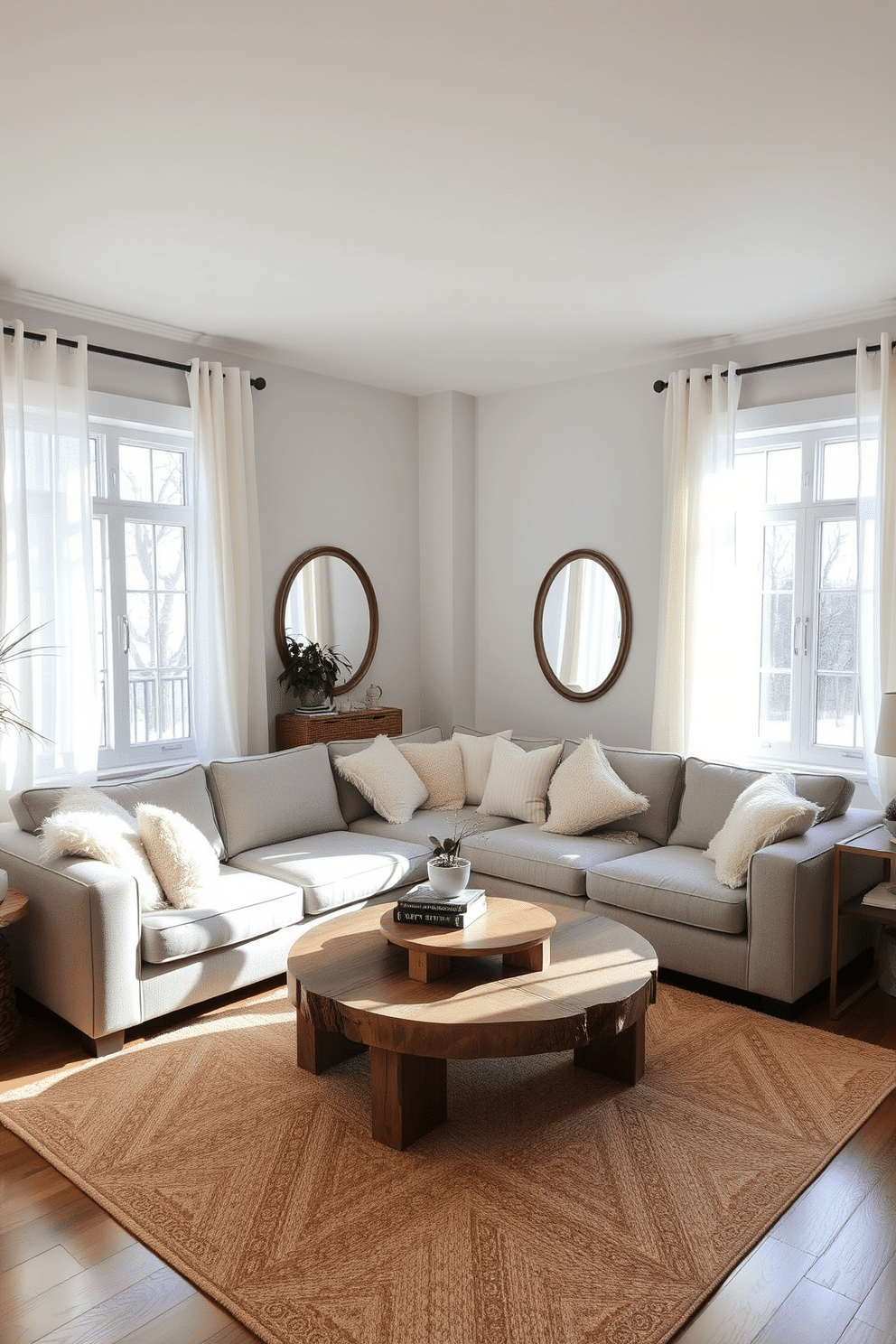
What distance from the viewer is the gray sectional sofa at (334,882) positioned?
3152mm

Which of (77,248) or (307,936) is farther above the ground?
(77,248)

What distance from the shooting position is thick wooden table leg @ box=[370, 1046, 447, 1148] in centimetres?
253

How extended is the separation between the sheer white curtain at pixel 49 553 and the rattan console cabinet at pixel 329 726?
112 centimetres

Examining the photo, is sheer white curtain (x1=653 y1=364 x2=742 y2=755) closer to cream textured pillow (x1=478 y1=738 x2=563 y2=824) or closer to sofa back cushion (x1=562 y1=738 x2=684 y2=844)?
sofa back cushion (x1=562 y1=738 x2=684 y2=844)

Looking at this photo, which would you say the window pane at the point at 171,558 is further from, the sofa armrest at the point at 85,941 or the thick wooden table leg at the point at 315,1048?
the thick wooden table leg at the point at 315,1048

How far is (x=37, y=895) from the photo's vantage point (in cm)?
324

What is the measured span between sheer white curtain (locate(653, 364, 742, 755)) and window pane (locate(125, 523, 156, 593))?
2.63m

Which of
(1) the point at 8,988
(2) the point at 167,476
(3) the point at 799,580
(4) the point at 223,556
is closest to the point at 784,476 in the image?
(3) the point at 799,580

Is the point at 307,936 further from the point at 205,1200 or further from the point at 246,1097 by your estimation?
the point at 205,1200

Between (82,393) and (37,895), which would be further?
(82,393)

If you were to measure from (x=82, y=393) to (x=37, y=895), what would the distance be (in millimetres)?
2209

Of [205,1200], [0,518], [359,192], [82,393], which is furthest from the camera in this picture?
[82,393]

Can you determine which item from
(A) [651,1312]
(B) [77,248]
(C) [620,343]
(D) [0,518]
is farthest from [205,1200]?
(C) [620,343]

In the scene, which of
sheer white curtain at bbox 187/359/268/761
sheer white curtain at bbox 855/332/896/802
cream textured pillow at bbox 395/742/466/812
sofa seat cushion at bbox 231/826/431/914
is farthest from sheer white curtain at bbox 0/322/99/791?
sheer white curtain at bbox 855/332/896/802
